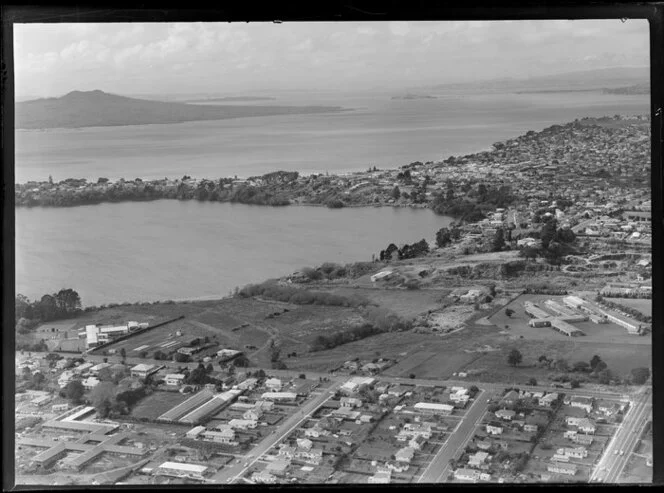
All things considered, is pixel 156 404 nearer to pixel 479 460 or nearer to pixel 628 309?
pixel 479 460

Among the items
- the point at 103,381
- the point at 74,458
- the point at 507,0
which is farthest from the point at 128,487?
the point at 507,0

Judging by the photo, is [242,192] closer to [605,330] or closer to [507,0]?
[507,0]

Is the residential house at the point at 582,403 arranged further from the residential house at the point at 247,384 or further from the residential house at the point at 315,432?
the residential house at the point at 247,384

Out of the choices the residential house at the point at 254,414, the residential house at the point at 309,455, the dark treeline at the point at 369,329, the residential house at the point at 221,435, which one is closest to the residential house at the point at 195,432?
the residential house at the point at 221,435

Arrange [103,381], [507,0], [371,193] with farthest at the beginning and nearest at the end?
1. [371,193]
2. [103,381]
3. [507,0]

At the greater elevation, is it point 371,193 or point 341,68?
point 341,68

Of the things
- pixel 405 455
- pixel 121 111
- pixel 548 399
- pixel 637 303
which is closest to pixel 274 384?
pixel 405 455

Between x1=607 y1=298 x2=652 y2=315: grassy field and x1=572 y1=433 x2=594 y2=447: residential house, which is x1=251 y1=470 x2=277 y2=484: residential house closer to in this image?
x1=572 y1=433 x2=594 y2=447: residential house
